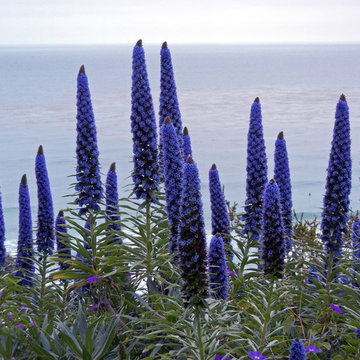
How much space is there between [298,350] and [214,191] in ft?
10.3

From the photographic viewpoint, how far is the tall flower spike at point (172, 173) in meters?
5.32

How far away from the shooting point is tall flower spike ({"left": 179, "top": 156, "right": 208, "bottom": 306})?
4.00m

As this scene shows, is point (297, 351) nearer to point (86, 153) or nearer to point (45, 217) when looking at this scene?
point (86, 153)

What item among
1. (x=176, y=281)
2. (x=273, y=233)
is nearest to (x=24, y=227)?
(x=176, y=281)

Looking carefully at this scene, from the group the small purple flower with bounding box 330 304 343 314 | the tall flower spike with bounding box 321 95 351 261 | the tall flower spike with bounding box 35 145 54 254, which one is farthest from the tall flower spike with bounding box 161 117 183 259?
the tall flower spike with bounding box 35 145 54 254

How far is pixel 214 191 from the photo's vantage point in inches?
257

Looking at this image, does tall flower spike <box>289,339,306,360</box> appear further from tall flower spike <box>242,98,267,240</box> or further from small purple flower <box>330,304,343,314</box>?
tall flower spike <box>242,98,267,240</box>

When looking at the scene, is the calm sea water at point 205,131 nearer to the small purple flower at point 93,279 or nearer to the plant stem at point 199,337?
the small purple flower at point 93,279

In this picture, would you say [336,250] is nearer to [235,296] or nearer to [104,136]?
[235,296]

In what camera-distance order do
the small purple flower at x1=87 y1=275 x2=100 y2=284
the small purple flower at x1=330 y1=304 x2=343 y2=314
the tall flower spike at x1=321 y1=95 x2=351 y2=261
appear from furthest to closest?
the small purple flower at x1=87 y1=275 x2=100 y2=284 → the tall flower spike at x1=321 y1=95 x2=351 y2=261 → the small purple flower at x1=330 y1=304 x2=343 y2=314

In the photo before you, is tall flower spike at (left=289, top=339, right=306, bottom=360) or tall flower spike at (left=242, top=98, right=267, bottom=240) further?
tall flower spike at (left=242, top=98, right=267, bottom=240)

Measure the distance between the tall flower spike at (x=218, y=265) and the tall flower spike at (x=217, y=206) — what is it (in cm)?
112

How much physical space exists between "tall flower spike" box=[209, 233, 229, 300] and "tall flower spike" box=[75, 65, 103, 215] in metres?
1.99

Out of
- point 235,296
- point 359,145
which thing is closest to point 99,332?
point 235,296
